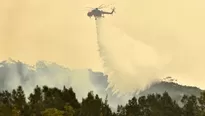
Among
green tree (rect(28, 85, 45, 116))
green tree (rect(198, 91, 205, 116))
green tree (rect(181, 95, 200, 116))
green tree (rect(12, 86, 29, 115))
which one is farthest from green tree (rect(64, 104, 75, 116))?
green tree (rect(181, 95, 200, 116))

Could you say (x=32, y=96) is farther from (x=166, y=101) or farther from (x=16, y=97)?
(x=166, y=101)

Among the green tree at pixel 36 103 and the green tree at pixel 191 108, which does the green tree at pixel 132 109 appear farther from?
the green tree at pixel 36 103

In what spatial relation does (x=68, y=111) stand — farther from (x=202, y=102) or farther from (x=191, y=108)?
(x=191, y=108)

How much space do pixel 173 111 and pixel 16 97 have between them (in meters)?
45.9

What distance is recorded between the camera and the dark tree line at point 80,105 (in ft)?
403

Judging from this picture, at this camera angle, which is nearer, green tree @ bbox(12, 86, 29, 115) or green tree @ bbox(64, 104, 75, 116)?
green tree @ bbox(64, 104, 75, 116)

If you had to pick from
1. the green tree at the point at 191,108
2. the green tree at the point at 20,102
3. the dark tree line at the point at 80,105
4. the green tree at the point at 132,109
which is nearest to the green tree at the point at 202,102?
the dark tree line at the point at 80,105

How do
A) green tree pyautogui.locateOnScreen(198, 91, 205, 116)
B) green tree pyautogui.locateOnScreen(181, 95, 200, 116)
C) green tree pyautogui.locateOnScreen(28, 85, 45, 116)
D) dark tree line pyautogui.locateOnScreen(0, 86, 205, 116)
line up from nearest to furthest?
dark tree line pyautogui.locateOnScreen(0, 86, 205, 116) → green tree pyautogui.locateOnScreen(28, 85, 45, 116) → green tree pyautogui.locateOnScreen(198, 91, 205, 116) → green tree pyautogui.locateOnScreen(181, 95, 200, 116)

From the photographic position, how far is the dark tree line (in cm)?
12281

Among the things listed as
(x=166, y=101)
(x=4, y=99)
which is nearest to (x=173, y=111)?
(x=166, y=101)

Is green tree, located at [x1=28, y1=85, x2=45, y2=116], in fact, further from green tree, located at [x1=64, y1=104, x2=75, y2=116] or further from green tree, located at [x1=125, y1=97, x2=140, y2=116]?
green tree, located at [x1=125, y1=97, x2=140, y2=116]

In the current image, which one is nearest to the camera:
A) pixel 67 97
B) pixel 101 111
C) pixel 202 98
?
pixel 101 111

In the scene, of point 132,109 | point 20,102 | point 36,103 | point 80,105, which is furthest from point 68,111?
point 132,109

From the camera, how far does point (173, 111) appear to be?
6029 inches
